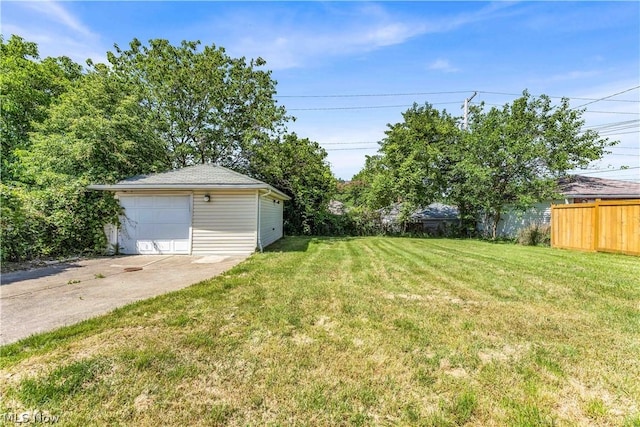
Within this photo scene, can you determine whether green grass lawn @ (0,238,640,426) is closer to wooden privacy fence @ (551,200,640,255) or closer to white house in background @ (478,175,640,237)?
wooden privacy fence @ (551,200,640,255)

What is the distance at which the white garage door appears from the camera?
976 centimetres

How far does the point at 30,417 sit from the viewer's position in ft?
6.59

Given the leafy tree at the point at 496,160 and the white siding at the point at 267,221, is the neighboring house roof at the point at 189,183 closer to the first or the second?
the white siding at the point at 267,221

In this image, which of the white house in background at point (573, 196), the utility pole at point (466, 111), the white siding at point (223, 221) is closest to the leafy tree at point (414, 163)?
the utility pole at point (466, 111)

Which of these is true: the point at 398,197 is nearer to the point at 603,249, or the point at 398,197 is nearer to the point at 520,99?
the point at 520,99

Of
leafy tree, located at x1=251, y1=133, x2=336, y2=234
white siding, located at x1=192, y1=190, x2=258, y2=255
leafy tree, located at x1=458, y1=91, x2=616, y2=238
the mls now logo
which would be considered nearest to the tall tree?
leafy tree, located at x1=458, y1=91, x2=616, y2=238

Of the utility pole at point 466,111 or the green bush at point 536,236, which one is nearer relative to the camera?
the green bush at point 536,236

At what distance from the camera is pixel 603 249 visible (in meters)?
9.27

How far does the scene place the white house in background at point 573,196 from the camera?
1565cm

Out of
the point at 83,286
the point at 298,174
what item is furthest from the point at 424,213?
the point at 83,286

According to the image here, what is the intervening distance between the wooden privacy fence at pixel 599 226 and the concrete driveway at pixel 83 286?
1110cm

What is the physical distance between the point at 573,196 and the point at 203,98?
20614mm

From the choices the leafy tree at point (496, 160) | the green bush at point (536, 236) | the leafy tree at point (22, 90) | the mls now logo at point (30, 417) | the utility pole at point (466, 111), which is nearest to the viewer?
the mls now logo at point (30, 417)

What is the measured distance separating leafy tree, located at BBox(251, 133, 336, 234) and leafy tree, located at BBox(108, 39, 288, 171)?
1.19 m
